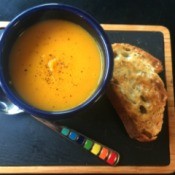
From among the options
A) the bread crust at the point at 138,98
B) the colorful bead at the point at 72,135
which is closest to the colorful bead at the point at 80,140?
the colorful bead at the point at 72,135

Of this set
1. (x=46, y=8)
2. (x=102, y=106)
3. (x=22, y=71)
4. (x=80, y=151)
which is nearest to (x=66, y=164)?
(x=80, y=151)

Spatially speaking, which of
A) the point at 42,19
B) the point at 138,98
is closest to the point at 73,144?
the point at 138,98

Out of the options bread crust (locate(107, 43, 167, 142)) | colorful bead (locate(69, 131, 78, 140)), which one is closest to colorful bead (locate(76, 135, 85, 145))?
colorful bead (locate(69, 131, 78, 140))

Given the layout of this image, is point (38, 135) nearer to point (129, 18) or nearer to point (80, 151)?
point (80, 151)

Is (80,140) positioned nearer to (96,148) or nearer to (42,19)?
(96,148)

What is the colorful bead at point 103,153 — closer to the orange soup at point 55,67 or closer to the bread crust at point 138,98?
the bread crust at point 138,98

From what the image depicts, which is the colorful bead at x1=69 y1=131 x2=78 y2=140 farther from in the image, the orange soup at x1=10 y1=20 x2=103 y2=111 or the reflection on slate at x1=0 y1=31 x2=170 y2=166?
the orange soup at x1=10 y1=20 x2=103 y2=111
